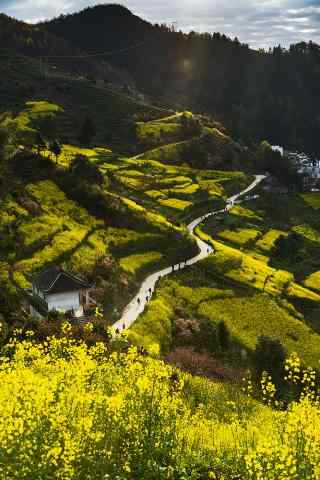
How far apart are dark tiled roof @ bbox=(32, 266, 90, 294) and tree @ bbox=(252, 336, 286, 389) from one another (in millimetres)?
16029

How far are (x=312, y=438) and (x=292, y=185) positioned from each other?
457 feet

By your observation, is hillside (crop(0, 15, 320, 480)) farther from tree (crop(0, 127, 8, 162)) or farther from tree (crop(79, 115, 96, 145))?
tree (crop(79, 115, 96, 145))

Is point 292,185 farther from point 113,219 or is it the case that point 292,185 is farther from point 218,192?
point 113,219

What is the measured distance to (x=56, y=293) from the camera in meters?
48.6

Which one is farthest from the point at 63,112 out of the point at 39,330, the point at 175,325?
the point at 39,330

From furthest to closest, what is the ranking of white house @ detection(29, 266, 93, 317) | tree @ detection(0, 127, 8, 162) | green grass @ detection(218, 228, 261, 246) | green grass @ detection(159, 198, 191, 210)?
green grass @ detection(159, 198, 191, 210)
green grass @ detection(218, 228, 261, 246)
tree @ detection(0, 127, 8, 162)
white house @ detection(29, 266, 93, 317)

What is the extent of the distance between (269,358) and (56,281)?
63.3 feet

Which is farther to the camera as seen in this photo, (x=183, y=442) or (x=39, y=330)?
(x=39, y=330)

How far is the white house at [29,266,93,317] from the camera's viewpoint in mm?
48500

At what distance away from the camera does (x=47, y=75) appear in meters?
166

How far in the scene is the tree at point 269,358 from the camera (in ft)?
149

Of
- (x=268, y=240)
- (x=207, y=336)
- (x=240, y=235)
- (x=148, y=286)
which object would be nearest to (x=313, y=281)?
(x=268, y=240)

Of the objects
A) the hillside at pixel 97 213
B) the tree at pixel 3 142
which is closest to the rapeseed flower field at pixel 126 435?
the hillside at pixel 97 213

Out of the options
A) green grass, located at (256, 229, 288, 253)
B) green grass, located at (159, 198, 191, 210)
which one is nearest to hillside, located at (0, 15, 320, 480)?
green grass, located at (256, 229, 288, 253)
